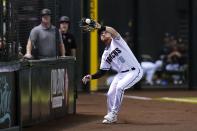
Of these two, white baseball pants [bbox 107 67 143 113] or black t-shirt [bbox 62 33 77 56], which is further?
black t-shirt [bbox 62 33 77 56]

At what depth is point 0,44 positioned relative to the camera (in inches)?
399

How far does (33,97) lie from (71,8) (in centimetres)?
768

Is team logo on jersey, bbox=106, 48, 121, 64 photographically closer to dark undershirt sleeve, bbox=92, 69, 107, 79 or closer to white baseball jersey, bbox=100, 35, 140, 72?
white baseball jersey, bbox=100, 35, 140, 72

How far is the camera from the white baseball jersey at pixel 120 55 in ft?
38.4

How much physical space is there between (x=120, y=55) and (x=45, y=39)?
5.71 feet

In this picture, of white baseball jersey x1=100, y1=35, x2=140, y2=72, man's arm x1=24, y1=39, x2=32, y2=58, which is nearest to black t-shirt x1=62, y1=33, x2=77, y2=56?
man's arm x1=24, y1=39, x2=32, y2=58

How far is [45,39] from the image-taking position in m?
12.8

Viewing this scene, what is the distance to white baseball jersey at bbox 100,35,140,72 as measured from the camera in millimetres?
11711

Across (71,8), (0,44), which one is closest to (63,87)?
(0,44)

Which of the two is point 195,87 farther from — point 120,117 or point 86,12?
point 120,117

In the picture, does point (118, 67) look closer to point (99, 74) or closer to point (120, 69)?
point (120, 69)

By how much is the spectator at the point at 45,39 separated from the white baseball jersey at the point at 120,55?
1.34 m

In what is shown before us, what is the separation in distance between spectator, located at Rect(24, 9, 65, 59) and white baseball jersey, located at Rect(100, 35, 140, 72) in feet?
4.38

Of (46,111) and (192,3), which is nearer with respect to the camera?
(46,111)
